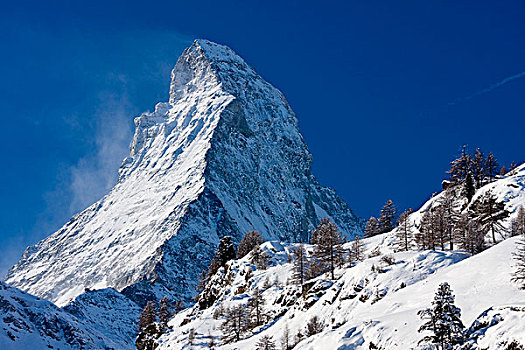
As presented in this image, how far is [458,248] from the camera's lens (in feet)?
252

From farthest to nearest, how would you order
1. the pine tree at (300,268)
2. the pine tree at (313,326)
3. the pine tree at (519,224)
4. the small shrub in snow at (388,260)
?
the pine tree at (300,268) → the pine tree at (519,224) → the small shrub in snow at (388,260) → the pine tree at (313,326)

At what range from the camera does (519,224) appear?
233ft

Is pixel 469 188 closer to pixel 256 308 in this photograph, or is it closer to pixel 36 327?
pixel 256 308

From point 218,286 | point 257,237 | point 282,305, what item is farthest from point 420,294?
point 257,237

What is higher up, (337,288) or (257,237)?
(257,237)

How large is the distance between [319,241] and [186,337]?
27.6 meters

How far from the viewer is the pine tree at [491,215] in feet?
246

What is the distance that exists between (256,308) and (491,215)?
38.8 meters

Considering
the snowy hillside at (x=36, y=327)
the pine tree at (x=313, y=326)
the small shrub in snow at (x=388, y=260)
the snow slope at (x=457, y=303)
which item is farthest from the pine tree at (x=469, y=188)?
the snowy hillside at (x=36, y=327)

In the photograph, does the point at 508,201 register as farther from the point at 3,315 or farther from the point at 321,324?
the point at 3,315

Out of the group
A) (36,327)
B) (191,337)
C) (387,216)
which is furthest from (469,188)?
(36,327)

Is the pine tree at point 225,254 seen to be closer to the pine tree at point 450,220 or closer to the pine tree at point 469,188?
the pine tree at point 450,220

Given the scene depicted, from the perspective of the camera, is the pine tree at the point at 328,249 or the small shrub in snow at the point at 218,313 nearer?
the pine tree at the point at 328,249

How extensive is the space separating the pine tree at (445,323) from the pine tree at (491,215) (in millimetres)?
37994
